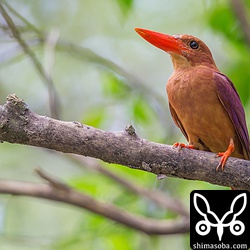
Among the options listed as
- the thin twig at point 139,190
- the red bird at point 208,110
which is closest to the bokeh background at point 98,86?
the thin twig at point 139,190

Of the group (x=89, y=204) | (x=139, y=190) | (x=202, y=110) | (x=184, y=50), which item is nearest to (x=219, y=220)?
(x=202, y=110)

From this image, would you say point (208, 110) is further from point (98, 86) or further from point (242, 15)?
point (98, 86)

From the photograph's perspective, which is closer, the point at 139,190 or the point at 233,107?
the point at 233,107

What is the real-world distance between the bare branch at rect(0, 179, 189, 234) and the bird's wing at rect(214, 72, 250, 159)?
31.4 inches

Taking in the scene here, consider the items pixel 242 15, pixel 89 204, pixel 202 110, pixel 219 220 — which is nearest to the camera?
pixel 219 220

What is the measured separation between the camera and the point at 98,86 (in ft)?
25.9

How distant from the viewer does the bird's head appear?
4223 millimetres

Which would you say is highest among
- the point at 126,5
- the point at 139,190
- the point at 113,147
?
the point at 126,5

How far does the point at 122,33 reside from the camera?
27.0 feet

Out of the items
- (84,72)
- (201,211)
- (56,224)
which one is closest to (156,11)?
(84,72)

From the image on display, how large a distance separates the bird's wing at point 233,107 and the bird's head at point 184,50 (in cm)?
31

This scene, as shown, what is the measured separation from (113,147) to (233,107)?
124 centimetres

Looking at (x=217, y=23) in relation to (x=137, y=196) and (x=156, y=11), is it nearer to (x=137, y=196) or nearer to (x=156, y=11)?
(x=137, y=196)

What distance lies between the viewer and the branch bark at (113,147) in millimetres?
2840
